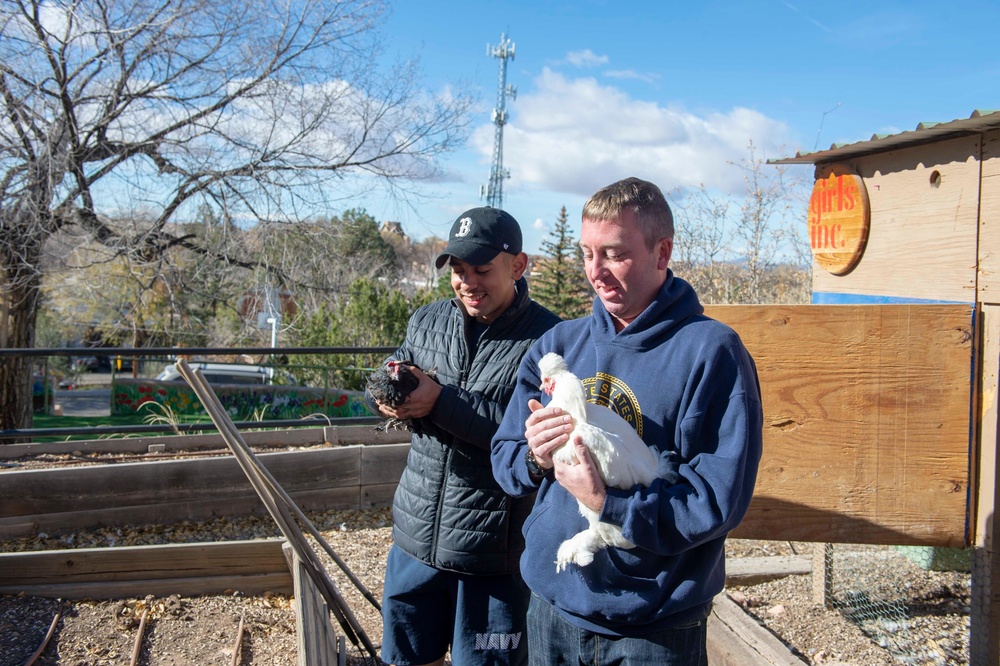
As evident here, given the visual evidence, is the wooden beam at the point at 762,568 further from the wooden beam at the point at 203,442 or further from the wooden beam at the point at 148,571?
the wooden beam at the point at 203,442

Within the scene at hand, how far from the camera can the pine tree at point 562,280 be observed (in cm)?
2375

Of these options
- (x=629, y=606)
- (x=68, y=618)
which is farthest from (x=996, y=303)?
(x=68, y=618)

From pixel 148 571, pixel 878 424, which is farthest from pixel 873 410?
pixel 148 571

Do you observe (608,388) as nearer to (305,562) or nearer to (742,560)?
(305,562)

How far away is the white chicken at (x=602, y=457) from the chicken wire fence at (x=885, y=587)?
240 cm

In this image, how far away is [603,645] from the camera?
176cm

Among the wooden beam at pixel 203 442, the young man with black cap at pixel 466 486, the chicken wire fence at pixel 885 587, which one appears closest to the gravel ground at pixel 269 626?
the chicken wire fence at pixel 885 587

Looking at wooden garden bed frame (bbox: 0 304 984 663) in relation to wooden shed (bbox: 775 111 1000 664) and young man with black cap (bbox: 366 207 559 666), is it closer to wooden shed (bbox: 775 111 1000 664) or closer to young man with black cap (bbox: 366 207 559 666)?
wooden shed (bbox: 775 111 1000 664)

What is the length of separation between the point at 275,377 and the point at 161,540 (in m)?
8.70

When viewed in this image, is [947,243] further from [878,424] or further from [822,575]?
[822,575]

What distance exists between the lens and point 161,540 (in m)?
4.88

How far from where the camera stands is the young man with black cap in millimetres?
2445

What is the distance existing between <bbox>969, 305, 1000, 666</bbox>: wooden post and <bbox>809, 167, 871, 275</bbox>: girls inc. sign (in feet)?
3.55

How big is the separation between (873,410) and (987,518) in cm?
57
